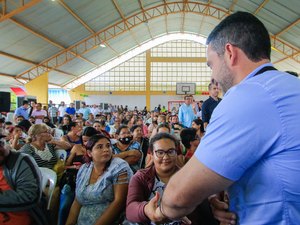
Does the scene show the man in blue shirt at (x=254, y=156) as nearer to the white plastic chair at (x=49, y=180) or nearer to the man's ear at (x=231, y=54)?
the man's ear at (x=231, y=54)

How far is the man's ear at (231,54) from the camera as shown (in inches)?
33.7

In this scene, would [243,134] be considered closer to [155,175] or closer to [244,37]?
[244,37]

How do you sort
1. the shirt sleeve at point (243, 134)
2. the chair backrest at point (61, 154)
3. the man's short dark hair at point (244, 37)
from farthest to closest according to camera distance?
the chair backrest at point (61, 154), the man's short dark hair at point (244, 37), the shirt sleeve at point (243, 134)

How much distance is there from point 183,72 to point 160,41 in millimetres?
3428

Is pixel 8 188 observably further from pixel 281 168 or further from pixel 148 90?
pixel 148 90

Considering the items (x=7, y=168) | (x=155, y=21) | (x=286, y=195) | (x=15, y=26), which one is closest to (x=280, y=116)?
(x=286, y=195)

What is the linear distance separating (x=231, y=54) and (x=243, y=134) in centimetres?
27

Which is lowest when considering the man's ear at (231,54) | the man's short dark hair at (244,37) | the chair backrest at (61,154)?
the chair backrest at (61,154)

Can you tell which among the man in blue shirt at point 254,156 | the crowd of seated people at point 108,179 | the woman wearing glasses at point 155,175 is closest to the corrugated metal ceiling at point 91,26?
the crowd of seated people at point 108,179

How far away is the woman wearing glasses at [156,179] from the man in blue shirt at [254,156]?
920 millimetres

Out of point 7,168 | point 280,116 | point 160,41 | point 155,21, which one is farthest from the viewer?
point 160,41

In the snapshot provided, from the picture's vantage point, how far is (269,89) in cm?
74

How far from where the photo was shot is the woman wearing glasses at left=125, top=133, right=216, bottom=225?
188cm

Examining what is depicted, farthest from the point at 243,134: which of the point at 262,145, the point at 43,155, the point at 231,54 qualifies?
the point at 43,155
